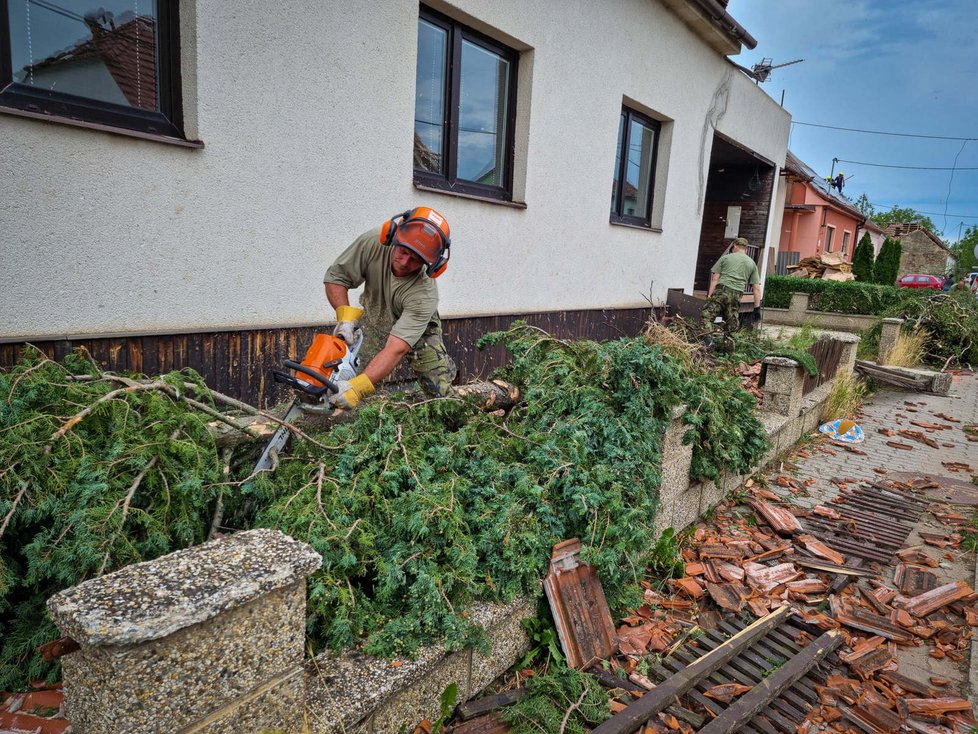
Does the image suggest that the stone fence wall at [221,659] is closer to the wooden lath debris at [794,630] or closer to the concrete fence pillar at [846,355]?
the wooden lath debris at [794,630]

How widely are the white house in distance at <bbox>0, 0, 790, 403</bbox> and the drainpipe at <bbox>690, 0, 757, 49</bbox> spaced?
9cm

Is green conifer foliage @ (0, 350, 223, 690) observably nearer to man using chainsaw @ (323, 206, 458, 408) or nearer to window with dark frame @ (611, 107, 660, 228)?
man using chainsaw @ (323, 206, 458, 408)

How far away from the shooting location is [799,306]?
1748 cm

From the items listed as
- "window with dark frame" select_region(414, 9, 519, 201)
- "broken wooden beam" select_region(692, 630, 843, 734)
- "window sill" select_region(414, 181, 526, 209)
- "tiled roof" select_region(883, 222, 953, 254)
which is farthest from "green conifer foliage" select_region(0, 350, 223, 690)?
"tiled roof" select_region(883, 222, 953, 254)

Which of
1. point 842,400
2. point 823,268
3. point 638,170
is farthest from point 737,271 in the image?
point 823,268

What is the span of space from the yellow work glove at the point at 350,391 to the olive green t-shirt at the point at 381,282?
0.65m

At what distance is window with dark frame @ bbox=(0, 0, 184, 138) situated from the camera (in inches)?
124

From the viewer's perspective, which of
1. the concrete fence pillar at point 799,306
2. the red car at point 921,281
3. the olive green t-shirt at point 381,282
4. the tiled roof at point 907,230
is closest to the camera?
the olive green t-shirt at point 381,282

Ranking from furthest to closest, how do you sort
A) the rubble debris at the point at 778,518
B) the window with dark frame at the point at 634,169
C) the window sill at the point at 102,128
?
the window with dark frame at the point at 634,169
the rubble debris at the point at 778,518
the window sill at the point at 102,128

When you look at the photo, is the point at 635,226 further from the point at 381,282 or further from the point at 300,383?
the point at 300,383

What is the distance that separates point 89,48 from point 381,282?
6.75ft

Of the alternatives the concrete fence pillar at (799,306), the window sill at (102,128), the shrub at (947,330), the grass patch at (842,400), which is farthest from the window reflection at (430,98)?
the concrete fence pillar at (799,306)

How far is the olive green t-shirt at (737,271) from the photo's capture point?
30.8 feet

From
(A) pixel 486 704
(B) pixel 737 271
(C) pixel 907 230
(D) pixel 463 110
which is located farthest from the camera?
(C) pixel 907 230
